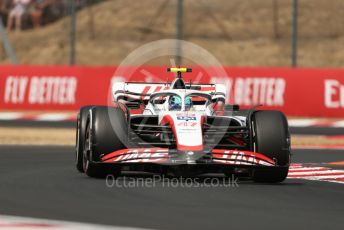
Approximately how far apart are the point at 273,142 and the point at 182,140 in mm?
1271

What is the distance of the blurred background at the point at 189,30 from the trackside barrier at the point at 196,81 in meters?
11.6

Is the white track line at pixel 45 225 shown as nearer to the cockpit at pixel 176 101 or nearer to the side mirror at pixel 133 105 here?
the cockpit at pixel 176 101

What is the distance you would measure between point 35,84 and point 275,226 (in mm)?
23177

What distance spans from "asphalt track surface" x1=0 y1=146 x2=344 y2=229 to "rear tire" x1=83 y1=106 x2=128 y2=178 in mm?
203

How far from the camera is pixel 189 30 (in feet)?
152

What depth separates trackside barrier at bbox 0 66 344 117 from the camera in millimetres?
30266

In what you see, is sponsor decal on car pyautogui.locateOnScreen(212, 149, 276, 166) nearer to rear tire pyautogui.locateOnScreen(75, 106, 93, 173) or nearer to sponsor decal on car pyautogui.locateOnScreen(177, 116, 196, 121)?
sponsor decal on car pyautogui.locateOnScreen(177, 116, 196, 121)

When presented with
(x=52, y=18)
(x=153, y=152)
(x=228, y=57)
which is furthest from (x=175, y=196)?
(x=52, y=18)

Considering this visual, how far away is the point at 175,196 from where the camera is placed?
12.2 meters

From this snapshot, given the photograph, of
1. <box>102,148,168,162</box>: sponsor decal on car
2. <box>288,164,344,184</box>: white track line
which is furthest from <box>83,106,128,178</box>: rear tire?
<box>288,164,344,184</box>: white track line

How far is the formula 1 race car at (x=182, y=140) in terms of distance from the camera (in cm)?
1369

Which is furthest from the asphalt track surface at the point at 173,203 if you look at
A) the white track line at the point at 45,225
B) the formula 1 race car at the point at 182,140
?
the white track line at the point at 45,225

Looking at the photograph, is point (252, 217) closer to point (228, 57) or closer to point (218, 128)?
point (218, 128)
